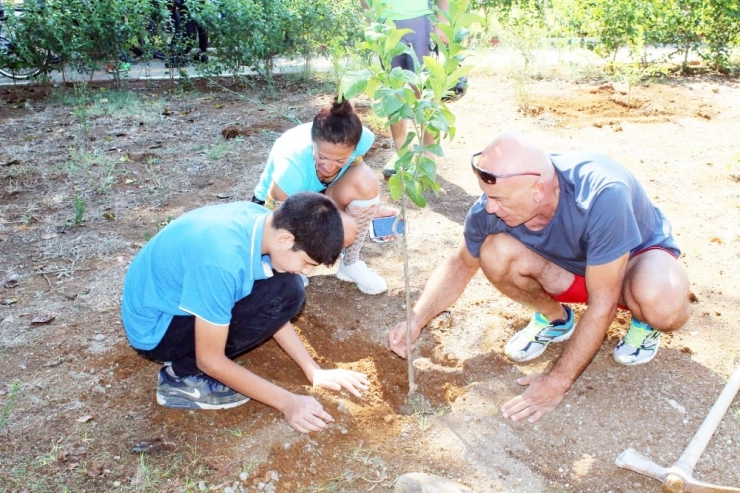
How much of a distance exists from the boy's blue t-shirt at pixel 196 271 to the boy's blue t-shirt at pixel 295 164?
0.61m

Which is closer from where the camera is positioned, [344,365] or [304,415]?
[304,415]

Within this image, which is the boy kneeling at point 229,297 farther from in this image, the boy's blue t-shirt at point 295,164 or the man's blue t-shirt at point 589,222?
the man's blue t-shirt at point 589,222

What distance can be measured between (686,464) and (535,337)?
2.74ft

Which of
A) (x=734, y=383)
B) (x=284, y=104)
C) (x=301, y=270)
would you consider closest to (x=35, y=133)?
(x=284, y=104)

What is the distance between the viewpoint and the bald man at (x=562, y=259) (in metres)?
2.29

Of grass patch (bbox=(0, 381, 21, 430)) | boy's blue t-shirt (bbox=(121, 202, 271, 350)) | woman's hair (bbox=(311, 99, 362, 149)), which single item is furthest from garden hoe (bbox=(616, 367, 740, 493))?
grass patch (bbox=(0, 381, 21, 430))

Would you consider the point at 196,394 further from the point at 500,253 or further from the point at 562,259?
the point at 562,259

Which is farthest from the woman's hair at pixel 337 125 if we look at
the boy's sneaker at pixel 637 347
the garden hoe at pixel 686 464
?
the garden hoe at pixel 686 464

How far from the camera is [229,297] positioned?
214 centimetres

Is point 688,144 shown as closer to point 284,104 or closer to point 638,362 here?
point 638,362

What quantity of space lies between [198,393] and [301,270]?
71 cm

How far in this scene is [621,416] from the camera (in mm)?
2496

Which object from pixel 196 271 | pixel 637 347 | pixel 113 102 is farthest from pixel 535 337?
Answer: pixel 113 102

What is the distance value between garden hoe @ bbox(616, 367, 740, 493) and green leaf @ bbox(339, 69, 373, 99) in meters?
1.47
